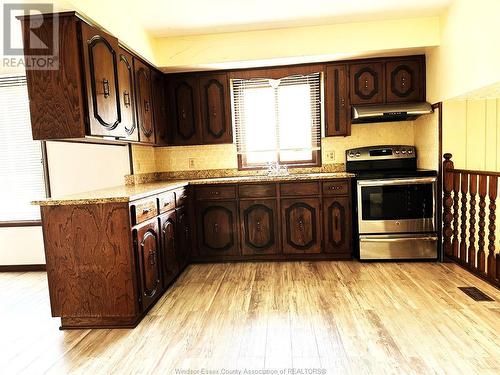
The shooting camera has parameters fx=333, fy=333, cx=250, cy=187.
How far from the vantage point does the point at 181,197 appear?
3260 millimetres

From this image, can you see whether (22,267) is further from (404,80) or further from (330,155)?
(404,80)

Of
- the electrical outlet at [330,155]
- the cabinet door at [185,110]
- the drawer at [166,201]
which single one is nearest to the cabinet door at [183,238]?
the drawer at [166,201]

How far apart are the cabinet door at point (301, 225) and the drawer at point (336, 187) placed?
15 cm

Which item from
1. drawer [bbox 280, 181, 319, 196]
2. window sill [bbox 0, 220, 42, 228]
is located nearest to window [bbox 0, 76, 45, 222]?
window sill [bbox 0, 220, 42, 228]

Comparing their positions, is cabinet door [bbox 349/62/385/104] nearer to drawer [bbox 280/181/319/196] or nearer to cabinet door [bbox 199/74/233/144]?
drawer [bbox 280/181/319/196]

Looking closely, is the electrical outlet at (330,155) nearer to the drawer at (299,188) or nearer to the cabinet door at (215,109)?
the drawer at (299,188)

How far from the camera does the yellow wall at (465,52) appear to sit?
7.63ft

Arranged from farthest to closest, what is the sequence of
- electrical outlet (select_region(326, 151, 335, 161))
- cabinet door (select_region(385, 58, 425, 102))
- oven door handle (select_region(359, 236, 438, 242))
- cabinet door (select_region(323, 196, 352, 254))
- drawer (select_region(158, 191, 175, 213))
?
1. electrical outlet (select_region(326, 151, 335, 161))
2. cabinet door (select_region(385, 58, 425, 102))
3. cabinet door (select_region(323, 196, 352, 254))
4. oven door handle (select_region(359, 236, 438, 242))
5. drawer (select_region(158, 191, 175, 213))

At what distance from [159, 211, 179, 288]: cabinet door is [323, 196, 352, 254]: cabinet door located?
152 cm

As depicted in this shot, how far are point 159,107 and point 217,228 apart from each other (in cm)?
143

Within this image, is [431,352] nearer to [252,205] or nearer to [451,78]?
[252,205]

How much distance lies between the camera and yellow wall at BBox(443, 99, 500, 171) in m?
3.19

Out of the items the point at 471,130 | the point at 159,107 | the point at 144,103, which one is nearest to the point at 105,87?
the point at 144,103

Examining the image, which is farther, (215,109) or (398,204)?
(215,109)
